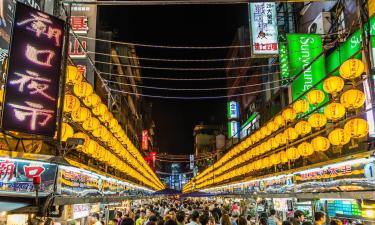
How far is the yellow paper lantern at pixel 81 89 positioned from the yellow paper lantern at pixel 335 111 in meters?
7.27

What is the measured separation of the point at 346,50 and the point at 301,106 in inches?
227

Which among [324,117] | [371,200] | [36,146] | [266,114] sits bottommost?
[371,200]

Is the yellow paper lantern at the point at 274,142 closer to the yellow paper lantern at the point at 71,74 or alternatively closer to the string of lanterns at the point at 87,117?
the string of lanterns at the point at 87,117

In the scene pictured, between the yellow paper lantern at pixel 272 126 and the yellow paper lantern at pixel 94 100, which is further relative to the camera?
the yellow paper lantern at pixel 272 126

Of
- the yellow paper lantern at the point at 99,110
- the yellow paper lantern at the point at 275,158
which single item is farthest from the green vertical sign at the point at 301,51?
the yellow paper lantern at the point at 99,110

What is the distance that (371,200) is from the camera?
8812mm

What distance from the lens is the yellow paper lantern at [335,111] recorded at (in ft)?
35.7

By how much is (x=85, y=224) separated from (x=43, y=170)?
17.3 ft

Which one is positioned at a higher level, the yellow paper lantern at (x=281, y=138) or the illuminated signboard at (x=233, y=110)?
the illuminated signboard at (x=233, y=110)

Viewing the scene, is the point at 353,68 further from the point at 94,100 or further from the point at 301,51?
the point at 301,51

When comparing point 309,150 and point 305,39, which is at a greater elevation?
point 305,39

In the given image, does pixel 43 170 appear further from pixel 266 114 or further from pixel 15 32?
pixel 266 114

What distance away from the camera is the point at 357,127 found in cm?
1006

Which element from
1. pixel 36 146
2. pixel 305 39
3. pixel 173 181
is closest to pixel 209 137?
pixel 173 181
